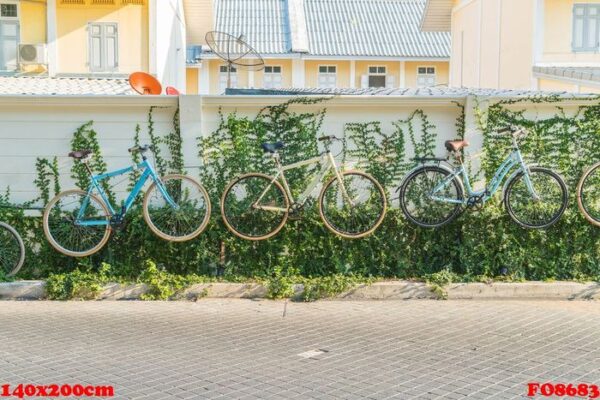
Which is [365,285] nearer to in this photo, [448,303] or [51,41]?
[448,303]

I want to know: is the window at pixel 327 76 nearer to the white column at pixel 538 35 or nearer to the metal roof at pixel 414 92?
the white column at pixel 538 35

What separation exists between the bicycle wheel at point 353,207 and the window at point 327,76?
34.3m

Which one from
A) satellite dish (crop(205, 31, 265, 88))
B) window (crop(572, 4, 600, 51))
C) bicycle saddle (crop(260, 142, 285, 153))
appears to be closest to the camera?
bicycle saddle (crop(260, 142, 285, 153))

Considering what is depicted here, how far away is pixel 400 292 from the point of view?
10016 mm

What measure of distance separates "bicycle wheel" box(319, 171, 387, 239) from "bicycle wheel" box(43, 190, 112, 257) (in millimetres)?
2586

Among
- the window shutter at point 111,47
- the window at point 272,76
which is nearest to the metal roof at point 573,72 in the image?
the window shutter at point 111,47

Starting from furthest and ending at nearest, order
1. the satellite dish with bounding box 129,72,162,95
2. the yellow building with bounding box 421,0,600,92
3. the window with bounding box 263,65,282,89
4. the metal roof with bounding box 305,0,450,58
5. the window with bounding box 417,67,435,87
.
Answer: the window with bounding box 417,67,435,87, the metal roof with bounding box 305,0,450,58, the window with bounding box 263,65,282,89, the yellow building with bounding box 421,0,600,92, the satellite dish with bounding box 129,72,162,95

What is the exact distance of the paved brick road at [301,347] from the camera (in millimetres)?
6523

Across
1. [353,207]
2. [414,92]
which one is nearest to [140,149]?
[353,207]

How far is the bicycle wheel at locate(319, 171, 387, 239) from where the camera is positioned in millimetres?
10172

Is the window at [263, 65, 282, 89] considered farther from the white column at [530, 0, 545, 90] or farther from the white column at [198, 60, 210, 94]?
the white column at [530, 0, 545, 90]

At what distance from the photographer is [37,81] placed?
2431cm

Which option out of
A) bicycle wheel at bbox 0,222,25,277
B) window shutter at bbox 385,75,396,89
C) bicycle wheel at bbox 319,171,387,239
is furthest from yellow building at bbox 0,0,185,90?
window shutter at bbox 385,75,396,89

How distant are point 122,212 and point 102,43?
54.5 feet
